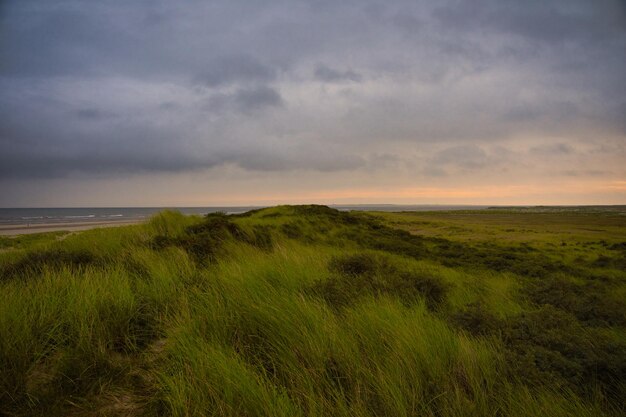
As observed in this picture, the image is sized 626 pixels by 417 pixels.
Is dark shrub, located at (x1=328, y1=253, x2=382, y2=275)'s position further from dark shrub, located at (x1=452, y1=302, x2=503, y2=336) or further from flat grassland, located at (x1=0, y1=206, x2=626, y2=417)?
dark shrub, located at (x1=452, y1=302, x2=503, y2=336)

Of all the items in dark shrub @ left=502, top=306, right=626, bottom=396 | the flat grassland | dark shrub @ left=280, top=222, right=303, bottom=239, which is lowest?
dark shrub @ left=502, top=306, right=626, bottom=396

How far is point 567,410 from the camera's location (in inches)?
92.9

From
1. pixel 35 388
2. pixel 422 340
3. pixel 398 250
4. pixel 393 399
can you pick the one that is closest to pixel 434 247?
pixel 398 250

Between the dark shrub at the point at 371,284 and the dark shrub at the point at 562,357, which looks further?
the dark shrub at the point at 371,284

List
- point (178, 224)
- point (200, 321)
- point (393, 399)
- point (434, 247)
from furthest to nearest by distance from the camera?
point (434, 247)
point (178, 224)
point (200, 321)
point (393, 399)

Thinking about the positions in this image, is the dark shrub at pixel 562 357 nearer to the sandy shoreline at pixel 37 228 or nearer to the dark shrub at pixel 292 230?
the dark shrub at pixel 292 230

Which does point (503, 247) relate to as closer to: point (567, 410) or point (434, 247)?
point (434, 247)

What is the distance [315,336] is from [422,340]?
3.02ft

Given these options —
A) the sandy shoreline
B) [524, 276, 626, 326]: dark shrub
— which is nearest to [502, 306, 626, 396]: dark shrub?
[524, 276, 626, 326]: dark shrub

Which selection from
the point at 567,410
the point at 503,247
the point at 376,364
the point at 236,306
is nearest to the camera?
the point at 567,410

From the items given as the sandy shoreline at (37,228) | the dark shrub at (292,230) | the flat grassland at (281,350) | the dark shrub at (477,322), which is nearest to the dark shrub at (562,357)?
the flat grassland at (281,350)

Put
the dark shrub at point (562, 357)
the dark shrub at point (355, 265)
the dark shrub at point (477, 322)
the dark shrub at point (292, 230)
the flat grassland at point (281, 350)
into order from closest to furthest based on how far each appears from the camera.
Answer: the flat grassland at point (281, 350) < the dark shrub at point (562, 357) < the dark shrub at point (477, 322) < the dark shrub at point (355, 265) < the dark shrub at point (292, 230)

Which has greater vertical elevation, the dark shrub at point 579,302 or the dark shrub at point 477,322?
the dark shrub at point 477,322

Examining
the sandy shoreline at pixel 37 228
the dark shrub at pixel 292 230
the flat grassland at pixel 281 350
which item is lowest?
the sandy shoreline at pixel 37 228
